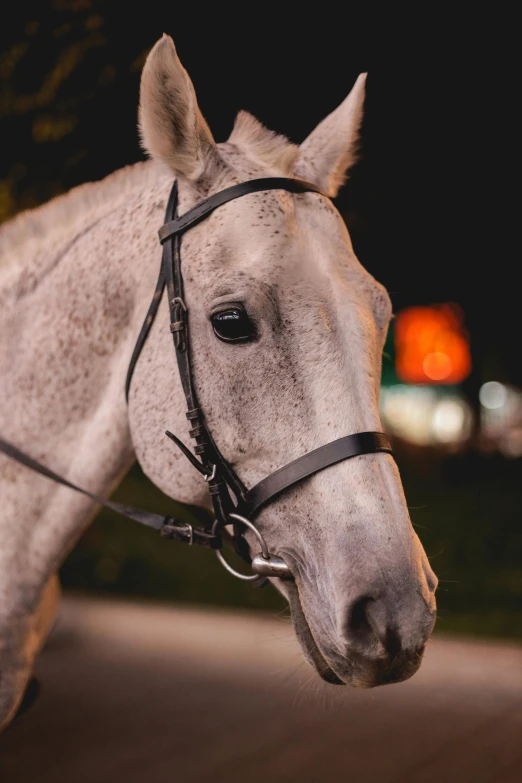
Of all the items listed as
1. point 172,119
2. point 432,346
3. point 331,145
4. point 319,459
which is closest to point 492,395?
point 432,346

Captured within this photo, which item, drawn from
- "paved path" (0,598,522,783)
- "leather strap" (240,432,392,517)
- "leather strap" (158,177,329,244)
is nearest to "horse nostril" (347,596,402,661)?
"leather strap" (240,432,392,517)

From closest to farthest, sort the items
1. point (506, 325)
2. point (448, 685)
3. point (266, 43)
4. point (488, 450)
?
point (266, 43) < point (448, 685) < point (506, 325) < point (488, 450)

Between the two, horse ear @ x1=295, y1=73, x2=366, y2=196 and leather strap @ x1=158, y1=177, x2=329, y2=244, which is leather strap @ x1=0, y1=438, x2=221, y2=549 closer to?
leather strap @ x1=158, y1=177, x2=329, y2=244

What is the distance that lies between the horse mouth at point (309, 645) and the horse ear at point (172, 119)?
126 centimetres

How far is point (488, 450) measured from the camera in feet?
52.7

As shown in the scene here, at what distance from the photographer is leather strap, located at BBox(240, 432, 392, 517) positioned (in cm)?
168

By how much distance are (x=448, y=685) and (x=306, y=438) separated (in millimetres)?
4647

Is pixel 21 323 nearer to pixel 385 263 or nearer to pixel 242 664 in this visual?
pixel 242 664

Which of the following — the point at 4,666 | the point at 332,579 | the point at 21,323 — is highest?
the point at 21,323

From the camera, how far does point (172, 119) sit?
1.96m

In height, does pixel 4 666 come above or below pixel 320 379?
below

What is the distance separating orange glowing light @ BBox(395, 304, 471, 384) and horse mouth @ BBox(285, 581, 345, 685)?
49.4ft

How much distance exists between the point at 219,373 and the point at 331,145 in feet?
3.18

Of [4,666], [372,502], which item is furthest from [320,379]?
[4,666]
